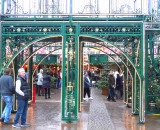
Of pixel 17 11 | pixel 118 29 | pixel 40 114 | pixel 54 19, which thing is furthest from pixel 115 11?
pixel 40 114

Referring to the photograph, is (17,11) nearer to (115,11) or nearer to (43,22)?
(43,22)

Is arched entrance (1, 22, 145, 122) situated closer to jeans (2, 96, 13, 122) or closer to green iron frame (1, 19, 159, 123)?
green iron frame (1, 19, 159, 123)

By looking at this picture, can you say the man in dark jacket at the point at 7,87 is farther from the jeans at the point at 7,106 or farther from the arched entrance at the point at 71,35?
the arched entrance at the point at 71,35

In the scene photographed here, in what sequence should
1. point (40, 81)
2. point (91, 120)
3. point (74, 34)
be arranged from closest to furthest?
point (74, 34) < point (91, 120) < point (40, 81)

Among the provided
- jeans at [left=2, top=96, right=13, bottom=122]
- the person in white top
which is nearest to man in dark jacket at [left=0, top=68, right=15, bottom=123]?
jeans at [left=2, top=96, right=13, bottom=122]

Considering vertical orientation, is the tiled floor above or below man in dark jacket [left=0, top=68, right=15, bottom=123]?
below

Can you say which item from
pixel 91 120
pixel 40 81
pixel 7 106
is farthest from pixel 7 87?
pixel 40 81

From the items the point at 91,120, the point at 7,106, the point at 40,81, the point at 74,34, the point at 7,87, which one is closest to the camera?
the point at 7,87

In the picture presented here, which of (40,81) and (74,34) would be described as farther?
(40,81)

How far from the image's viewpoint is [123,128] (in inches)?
379

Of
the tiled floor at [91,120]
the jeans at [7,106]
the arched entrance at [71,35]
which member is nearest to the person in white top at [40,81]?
the tiled floor at [91,120]

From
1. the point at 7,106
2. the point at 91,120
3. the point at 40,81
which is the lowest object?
the point at 91,120

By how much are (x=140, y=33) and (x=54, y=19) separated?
303 centimetres

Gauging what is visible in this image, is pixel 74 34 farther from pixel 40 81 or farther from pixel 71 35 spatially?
pixel 40 81
